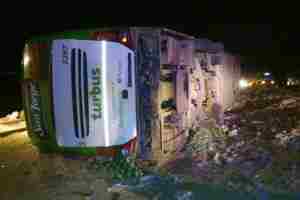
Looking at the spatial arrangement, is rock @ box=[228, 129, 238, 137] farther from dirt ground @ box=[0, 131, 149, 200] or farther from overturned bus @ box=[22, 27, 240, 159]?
dirt ground @ box=[0, 131, 149, 200]

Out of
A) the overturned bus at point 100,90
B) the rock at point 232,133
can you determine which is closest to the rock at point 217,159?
the overturned bus at point 100,90

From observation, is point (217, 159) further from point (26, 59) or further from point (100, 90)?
point (26, 59)

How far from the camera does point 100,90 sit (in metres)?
3.87

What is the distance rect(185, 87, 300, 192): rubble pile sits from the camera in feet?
13.6

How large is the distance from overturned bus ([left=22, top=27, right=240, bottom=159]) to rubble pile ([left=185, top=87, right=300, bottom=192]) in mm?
910

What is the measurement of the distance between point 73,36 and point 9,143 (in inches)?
158

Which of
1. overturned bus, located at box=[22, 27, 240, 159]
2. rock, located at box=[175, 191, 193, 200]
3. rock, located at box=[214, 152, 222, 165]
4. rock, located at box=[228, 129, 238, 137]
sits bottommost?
rock, located at box=[175, 191, 193, 200]

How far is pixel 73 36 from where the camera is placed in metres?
3.98

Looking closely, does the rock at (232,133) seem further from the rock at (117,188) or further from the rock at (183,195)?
the rock at (117,188)

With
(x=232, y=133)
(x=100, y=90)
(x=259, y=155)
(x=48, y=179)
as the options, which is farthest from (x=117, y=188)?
(x=232, y=133)

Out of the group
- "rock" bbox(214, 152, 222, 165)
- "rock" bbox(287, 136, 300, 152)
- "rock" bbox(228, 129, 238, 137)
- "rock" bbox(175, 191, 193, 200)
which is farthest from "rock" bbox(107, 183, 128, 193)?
"rock" bbox(228, 129, 238, 137)

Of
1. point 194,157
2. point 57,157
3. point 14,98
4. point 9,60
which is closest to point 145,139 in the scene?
point 194,157

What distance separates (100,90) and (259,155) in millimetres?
2944

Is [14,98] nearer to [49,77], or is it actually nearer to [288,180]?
[49,77]
